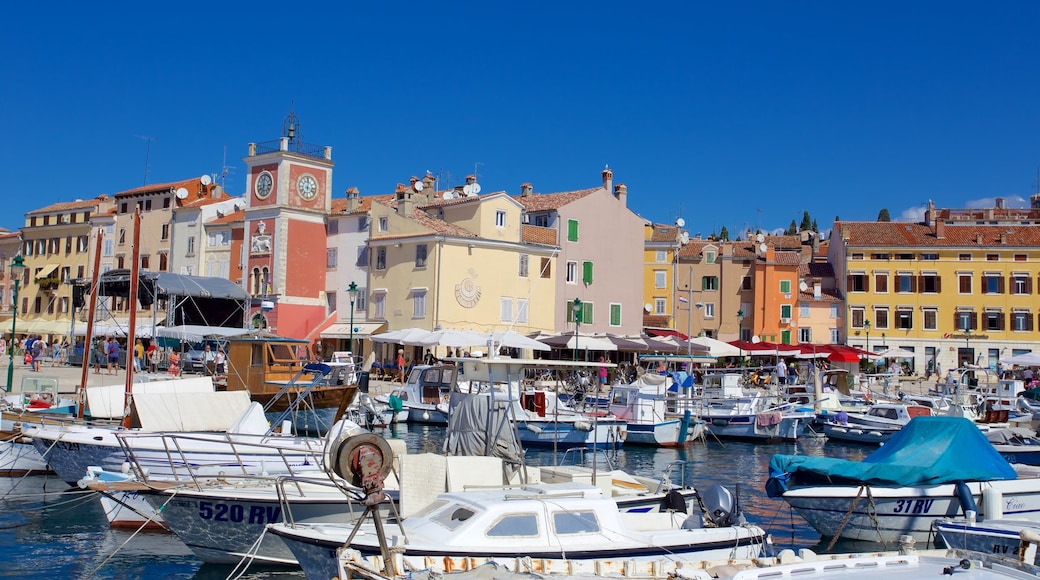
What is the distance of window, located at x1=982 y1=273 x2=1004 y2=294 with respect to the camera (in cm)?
6850

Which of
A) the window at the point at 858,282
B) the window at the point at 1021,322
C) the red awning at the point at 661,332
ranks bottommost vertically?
the red awning at the point at 661,332

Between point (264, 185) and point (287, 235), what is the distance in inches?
132

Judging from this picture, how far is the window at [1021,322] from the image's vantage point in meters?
68.0

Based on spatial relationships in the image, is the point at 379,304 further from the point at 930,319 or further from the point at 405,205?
the point at 930,319

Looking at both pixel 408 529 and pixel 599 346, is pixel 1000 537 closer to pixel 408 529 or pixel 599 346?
pixel 408 529

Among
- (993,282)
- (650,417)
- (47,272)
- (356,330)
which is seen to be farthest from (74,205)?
(993,282)

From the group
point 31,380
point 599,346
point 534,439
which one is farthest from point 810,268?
point 31,380

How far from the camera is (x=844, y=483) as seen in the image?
18.4 m

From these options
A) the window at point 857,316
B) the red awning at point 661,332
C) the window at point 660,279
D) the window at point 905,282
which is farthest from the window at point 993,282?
the red awning at point 661,332

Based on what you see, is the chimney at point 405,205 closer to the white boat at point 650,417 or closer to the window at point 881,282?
the white boat at point 650,417

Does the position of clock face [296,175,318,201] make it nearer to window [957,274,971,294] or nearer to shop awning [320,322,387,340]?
shop awning [320,322,387,340]

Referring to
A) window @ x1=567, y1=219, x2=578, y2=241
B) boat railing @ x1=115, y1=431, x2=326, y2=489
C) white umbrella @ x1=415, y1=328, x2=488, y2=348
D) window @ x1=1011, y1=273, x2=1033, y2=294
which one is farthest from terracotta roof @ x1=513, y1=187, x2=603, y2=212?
boat railing @ x1=115, y1=431, x2=326, y2=489

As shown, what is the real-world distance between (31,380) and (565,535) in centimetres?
2112

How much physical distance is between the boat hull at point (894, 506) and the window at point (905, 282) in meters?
55.1
